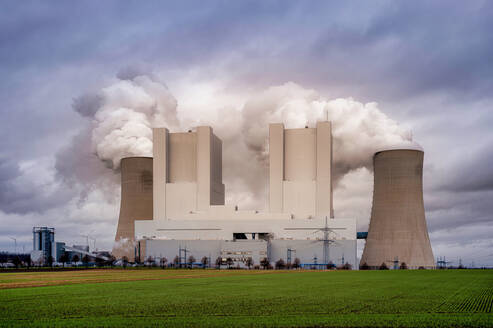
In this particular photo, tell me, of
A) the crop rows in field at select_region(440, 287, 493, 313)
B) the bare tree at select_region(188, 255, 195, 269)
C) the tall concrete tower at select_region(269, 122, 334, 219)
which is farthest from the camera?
the tall concrete tower at select_region(269, 122, 334, 219)

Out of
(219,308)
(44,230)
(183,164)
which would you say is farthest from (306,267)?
(219,308)

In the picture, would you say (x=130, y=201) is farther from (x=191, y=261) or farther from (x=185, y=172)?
(x=191, y=261)

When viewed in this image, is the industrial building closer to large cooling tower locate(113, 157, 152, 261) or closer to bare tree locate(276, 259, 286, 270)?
large cooling tower locate(113, 157, 152, 261)

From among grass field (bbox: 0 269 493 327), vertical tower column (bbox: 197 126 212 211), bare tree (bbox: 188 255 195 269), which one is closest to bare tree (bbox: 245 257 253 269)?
bare tree (bbox: 188 255 195 269)

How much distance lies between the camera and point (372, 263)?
55.8 m

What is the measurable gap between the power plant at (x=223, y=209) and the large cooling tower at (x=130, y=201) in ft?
0.37

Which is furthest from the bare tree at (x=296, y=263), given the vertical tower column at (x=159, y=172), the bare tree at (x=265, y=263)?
the vertical tower column at (x=159, y=172)

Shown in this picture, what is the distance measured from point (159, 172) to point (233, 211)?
33.3 feet

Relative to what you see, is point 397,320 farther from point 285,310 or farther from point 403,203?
point 403,203

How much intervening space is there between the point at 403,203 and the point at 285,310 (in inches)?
1586

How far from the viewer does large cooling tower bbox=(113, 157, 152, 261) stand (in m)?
63.2

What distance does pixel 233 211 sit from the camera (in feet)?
207

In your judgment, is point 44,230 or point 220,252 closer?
point 220,252

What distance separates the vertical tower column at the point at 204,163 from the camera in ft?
209
